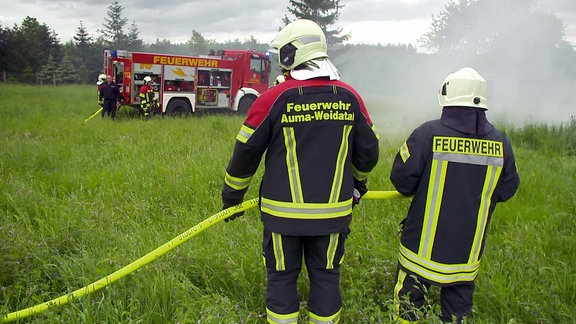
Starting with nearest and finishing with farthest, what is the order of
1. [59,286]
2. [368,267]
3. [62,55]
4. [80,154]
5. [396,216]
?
[59,286], [368,267], [396,216], [80,154], [62,55]

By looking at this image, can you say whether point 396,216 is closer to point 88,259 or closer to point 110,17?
point 88,259

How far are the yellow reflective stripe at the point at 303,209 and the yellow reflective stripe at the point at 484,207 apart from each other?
808mm

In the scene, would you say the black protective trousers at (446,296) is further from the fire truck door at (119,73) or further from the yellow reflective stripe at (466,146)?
the fire truck door at (119,73)

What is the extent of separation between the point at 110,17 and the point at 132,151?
5684cm

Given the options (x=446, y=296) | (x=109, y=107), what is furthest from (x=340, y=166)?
(x=109, y=107)

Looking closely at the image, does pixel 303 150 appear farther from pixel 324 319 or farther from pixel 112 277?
pixel 112 277

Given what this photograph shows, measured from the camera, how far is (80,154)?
6.44 metres

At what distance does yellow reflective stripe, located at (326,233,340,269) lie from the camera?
2.29 m

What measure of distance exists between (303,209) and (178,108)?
11379 mm

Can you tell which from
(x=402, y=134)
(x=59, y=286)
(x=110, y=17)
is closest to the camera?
(x=59, y=286)

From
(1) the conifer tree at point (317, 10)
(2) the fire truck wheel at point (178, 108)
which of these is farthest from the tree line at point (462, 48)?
(2) the fire truck wheel at point (178, 108)

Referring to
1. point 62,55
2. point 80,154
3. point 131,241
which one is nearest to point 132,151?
point 80,154

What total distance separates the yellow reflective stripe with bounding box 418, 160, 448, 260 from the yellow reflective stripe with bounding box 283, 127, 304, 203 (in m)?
0.76

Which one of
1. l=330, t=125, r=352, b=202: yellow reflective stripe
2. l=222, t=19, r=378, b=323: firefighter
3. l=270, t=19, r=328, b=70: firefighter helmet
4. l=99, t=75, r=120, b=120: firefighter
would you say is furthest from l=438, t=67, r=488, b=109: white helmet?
l=99, t=75, r=120, b=120: firefighter
